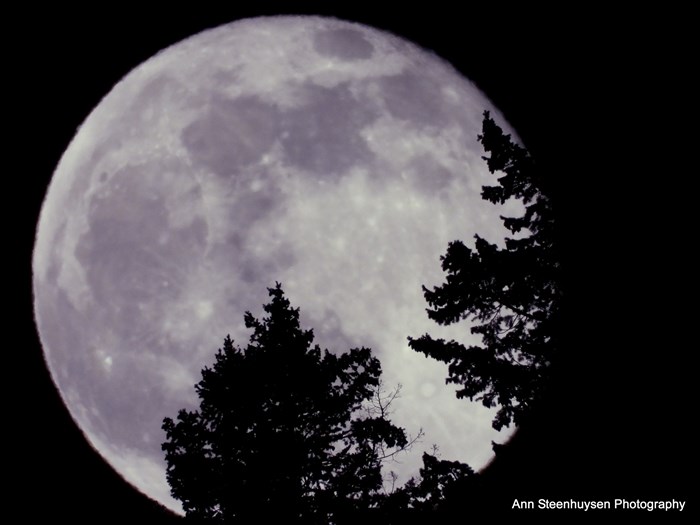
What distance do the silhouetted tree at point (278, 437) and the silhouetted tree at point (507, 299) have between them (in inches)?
105

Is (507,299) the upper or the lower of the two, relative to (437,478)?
upper

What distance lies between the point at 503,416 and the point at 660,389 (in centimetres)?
340

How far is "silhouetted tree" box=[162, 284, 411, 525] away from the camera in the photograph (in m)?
8.60

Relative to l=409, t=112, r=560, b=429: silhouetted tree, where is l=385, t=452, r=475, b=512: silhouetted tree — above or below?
below

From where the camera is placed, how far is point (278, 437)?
898 centimetres

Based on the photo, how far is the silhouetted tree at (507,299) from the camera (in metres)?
8.68

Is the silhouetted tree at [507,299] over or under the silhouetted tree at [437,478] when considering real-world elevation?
over

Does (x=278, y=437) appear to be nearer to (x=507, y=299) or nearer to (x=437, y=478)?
(x=437, y=478)

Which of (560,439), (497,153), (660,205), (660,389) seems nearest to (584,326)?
(660,389)

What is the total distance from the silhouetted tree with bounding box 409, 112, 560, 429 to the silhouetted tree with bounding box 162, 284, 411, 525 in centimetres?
266

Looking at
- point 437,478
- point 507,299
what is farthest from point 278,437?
point 507,299

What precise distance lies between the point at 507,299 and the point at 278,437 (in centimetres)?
620

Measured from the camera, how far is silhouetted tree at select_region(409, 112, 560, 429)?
28.5 ft

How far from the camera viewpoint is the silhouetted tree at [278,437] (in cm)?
860
